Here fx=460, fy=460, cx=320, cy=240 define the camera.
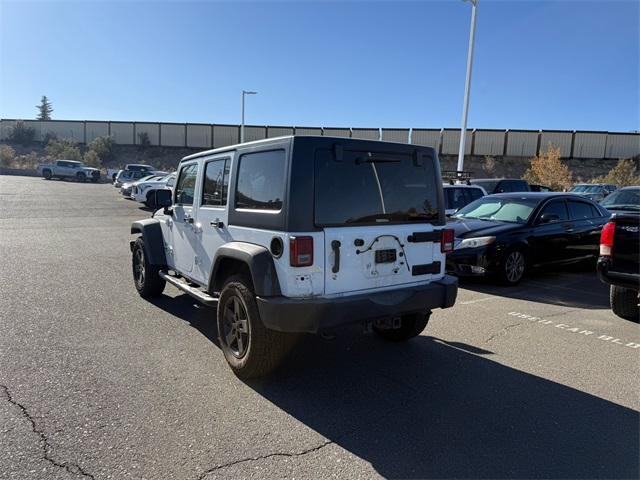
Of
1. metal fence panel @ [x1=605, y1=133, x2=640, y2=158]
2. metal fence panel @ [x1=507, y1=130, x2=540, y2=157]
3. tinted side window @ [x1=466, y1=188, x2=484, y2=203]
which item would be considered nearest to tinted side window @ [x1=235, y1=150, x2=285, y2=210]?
tinted side window @ [x1=466, y1=188, x2=484, y2=203]

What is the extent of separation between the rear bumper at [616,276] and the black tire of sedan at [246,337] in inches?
→ 156

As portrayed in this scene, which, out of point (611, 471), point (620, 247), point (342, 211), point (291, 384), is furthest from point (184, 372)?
point (620, 247)

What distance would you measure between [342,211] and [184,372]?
6.45 ft

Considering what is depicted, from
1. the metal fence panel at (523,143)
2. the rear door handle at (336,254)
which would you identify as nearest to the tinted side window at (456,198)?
the rear door handle at (336,254)

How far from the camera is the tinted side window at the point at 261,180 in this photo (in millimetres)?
3639

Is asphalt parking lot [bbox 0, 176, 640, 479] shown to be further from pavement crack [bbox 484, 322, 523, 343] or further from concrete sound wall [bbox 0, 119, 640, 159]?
concrete sound wall [bbox 0, 119, 640, 159]

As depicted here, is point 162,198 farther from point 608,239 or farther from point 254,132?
point 254,132

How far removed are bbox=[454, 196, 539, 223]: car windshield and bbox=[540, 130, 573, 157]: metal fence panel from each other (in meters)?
47.3

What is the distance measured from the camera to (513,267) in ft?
25.2

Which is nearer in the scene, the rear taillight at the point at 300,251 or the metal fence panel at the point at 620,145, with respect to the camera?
the rear taillight at the point at 300,251

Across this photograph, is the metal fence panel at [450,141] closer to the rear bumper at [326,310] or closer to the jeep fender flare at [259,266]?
the rear bumper at [326,310]

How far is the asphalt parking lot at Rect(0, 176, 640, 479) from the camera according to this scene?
2.78m

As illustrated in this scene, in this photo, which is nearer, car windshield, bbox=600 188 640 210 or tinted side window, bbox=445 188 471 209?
car windshield, bbox=600 188 640 210

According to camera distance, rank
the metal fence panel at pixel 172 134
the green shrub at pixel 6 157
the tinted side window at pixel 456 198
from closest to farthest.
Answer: the tinted side window at pixel 456 198 → the green shrub at pixel 6 157 → the metal fence panel at pixel 172 134
